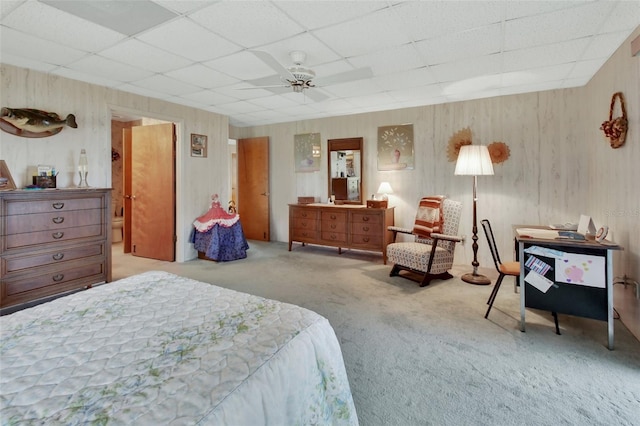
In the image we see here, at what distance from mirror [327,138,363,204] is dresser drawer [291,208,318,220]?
51cm

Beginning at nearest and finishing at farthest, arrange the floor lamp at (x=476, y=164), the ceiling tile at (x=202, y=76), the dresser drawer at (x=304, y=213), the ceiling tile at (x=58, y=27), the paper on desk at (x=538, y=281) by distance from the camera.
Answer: the ceiling tile at (x=58, y=27), the paper on desk at (x=538, y=281), the ceiling tile at (x=202, y=76), the floor lamp at (x=476, y=164), the dresser drawer at (x=304, y=213)

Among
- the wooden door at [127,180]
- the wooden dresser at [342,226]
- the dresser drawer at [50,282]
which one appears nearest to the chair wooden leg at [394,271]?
the wooden dresser at [342,226]

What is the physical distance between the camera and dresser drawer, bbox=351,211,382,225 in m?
4.87

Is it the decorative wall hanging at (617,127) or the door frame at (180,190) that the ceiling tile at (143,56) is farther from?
the decorative wall hanging at (617,127)

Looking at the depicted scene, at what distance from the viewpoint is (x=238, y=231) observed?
5.11 meters

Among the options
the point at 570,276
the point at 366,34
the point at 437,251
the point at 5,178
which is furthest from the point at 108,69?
the point at 570,276

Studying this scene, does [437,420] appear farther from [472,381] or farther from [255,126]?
[255,126]

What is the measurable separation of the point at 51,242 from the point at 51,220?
0.73 feet

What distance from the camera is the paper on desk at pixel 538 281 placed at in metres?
2.52

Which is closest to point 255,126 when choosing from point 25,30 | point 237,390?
point 25,30

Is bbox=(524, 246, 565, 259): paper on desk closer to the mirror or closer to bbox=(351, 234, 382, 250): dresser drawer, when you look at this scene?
bbox=(351, 234, 382, 250): dresser drawer

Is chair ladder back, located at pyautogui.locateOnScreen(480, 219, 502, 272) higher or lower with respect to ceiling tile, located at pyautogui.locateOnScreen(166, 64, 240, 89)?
lower

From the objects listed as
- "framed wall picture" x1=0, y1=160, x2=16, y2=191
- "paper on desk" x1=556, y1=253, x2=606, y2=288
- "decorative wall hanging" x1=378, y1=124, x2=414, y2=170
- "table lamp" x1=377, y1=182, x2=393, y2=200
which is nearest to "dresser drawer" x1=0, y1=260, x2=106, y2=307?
"framed wall picture" x1=0, y1=160, x2=16, y2=191

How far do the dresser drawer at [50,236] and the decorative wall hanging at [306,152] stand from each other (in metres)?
3.54
